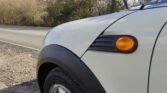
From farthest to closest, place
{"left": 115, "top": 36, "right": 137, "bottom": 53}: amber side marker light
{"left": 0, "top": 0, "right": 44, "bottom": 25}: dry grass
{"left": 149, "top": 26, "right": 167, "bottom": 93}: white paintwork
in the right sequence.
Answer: {"left": 0, "top": 0, "right": 44, "bottom": 25}: dry grass < {"left": 115, "top": 36, "right": 137, "bottom": 53}: amber side marker light < {"left": 149, "top": 26, "right": 167, "bottom": 93}: white paintwork

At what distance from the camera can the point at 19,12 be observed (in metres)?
35.4

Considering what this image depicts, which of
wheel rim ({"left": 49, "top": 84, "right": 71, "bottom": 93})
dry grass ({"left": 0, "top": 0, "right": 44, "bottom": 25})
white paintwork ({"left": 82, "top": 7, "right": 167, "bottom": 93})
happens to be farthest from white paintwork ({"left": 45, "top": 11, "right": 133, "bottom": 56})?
dry grass ({"left": 0, "top": 0, "right": 44, "bottom": 25})

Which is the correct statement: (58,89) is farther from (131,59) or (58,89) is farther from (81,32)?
(131,59)

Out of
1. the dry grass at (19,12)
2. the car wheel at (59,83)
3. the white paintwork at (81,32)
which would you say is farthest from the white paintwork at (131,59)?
the dry grass at (19,12)

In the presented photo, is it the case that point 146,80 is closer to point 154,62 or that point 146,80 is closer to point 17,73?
point 154,62

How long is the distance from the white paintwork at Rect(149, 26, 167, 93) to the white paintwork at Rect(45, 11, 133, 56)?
1.97 ft

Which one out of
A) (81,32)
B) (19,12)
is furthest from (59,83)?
(19,12)

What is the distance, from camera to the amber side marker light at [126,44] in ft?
9.90

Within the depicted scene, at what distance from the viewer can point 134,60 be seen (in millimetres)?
2973

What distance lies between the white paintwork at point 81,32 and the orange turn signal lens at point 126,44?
24 centimetres

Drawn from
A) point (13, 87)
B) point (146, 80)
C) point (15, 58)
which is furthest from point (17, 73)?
point (146, 80)

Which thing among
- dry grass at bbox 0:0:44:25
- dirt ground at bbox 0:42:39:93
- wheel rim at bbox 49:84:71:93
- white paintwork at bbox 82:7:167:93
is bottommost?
dry grass at bbox 0:0:44:25

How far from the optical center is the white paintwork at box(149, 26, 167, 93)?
2768 mm

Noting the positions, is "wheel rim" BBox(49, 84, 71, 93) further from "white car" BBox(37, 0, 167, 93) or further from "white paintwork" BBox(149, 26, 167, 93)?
"white paintwork" BBox(149, 26, 167, 93)
